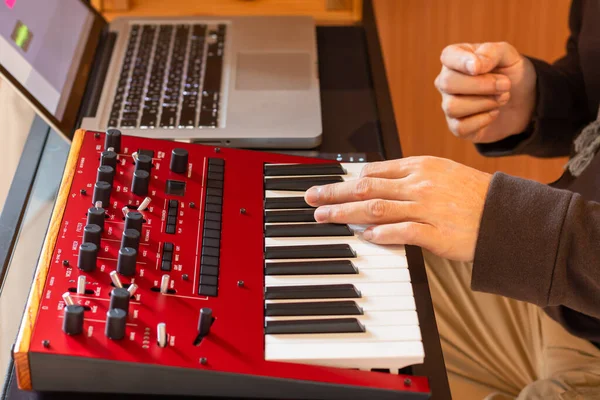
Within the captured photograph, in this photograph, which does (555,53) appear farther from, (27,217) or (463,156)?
(27,217)

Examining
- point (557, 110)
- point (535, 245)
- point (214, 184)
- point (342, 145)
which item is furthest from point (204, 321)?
point (557, 110)

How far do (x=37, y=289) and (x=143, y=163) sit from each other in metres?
0.22

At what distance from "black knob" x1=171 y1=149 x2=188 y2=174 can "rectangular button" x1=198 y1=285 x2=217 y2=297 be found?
0.65ft

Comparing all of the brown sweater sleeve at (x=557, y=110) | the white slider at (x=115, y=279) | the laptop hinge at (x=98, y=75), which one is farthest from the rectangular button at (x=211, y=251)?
the brown sweater sleeve at (x=557, y=110)

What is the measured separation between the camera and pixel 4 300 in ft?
2.85

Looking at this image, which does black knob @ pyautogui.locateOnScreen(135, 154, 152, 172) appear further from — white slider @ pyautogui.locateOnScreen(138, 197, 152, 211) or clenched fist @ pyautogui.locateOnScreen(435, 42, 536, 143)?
Answer: clenched fist @ pyautogui.locateOnScreen(435, 42, 536, 143)

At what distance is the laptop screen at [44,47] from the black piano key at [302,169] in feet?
1.09

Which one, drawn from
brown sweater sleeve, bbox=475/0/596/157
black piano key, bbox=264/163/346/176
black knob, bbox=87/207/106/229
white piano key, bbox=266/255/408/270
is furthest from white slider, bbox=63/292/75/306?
brown sweater sleeve, bbox=475/0/596/157

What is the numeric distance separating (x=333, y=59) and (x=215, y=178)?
50cm

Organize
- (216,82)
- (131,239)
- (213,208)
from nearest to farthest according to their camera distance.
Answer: (131,239)
(213,208)
(216,82)

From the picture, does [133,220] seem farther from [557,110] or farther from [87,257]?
[557,110]

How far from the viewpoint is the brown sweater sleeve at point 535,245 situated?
0.88 meters

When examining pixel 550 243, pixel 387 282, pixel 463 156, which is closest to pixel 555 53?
pixel 463 156

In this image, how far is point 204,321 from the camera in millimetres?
740
